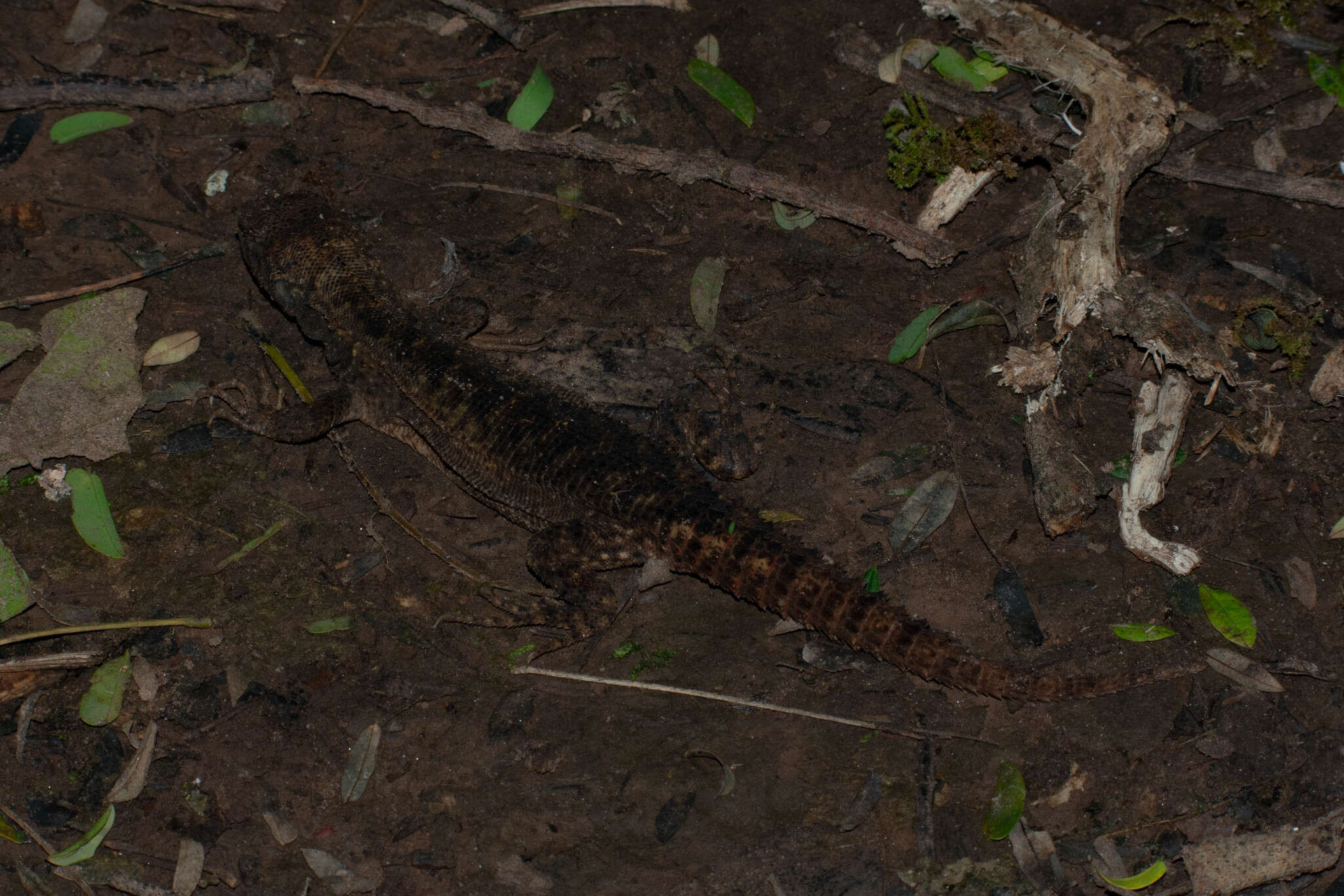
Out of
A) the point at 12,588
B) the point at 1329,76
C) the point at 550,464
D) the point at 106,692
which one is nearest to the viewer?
the point at 106,692

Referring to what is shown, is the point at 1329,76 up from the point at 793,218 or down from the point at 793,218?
up

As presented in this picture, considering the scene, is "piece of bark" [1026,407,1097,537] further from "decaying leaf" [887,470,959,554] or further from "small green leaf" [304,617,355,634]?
"small green leaf" [304,617,355,634]

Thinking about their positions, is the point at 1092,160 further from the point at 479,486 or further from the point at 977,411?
the point at 479,486

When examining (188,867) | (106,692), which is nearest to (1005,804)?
(188,867)

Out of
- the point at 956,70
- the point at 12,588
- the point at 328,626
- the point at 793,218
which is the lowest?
the point at 12,588

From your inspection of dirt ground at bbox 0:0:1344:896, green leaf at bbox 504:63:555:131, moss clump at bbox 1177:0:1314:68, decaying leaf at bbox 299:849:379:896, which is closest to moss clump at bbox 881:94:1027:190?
dirt ground at bbox 0:0:1344:896

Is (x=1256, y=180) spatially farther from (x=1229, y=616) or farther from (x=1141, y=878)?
(x=1141, y=878)
